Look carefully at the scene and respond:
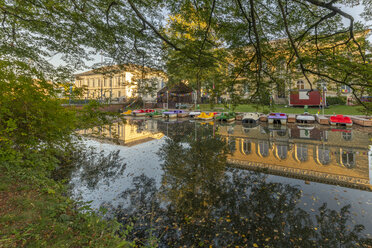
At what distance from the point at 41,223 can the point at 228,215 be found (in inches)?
150

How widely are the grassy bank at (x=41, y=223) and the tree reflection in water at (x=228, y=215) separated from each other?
110 cm

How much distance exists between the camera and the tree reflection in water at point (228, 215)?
3.62 metres

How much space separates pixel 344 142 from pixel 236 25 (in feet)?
38.4

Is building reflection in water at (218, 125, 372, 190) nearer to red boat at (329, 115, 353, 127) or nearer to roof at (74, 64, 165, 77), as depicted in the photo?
roof at (74, 64, 165, 77)

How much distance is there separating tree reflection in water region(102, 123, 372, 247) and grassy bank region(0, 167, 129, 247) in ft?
3.61

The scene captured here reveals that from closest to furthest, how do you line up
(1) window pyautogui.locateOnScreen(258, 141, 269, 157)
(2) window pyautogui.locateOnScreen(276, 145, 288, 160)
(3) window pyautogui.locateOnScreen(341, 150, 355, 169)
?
(3) window pyautogui.locateOnScreen(341, 150, 355, 169), (2) window pyautogui.locateOnScreen(276, 145, 288, 160), (1) window pyautogui.locateOnScreen(258, 141, 269, 157)

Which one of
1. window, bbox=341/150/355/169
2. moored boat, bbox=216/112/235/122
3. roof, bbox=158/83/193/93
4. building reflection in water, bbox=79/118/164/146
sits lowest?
window, bbox=341/150/355/169

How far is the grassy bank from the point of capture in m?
2.43

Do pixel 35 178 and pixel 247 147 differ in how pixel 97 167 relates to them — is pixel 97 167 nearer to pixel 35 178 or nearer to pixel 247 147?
pixel 35 178

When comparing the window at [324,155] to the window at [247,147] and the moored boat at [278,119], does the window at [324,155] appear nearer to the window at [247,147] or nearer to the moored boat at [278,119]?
the window at [247,147]

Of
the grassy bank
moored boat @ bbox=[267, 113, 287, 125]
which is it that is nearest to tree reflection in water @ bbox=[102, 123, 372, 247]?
the grassy bank

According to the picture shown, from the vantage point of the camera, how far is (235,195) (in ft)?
17.6

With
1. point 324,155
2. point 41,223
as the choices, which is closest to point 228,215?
point 41,223

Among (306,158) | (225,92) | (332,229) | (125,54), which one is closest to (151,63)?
(125,54)
